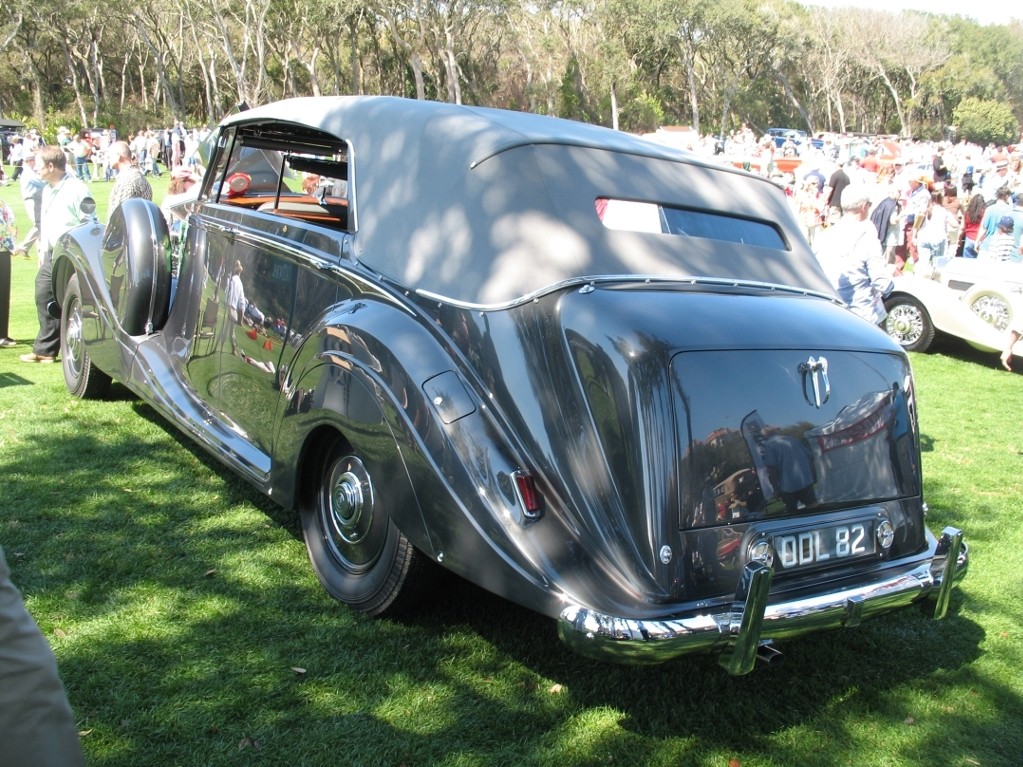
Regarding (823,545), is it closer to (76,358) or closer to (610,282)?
(610,282)

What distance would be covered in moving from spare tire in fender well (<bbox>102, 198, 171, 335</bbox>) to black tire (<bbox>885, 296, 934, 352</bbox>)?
28.0ft

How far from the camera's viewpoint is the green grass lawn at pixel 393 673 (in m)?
3.17

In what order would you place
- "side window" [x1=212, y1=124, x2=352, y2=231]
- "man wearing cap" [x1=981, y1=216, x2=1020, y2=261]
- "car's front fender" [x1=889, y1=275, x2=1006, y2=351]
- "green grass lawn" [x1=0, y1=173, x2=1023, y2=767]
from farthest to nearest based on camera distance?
"man wearing cap" [x1=981, y1=216, x2=1020, y2=261] → "car's front fender" [x1=889, y1=275, x2=1006, y2=351] → "side window" [x1=212, y1=124, x2=352, y2=231] → "green grass lawn" [x1=0, y1=173, x2=1023, y2=767]

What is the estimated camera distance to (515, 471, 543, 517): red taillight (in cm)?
315

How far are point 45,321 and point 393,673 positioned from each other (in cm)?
569

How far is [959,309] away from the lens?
10.9 m

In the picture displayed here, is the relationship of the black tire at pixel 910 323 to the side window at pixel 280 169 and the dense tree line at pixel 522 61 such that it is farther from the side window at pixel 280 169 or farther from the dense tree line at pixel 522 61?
the dense tree line at pixel 522 61

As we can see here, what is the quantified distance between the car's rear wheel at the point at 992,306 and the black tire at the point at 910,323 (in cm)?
57

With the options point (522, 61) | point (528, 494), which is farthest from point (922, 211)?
point (522, 61)

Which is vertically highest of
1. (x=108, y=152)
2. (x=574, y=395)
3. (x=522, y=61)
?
(x=522, y=61)

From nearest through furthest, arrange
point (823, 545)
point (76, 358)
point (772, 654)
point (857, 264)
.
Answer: point (823, 545), point (772, 654), point (76, 358), point (857, 264)

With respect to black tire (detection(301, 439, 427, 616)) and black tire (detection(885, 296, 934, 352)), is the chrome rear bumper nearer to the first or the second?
black tire (detection(301, 439, 427, 616))

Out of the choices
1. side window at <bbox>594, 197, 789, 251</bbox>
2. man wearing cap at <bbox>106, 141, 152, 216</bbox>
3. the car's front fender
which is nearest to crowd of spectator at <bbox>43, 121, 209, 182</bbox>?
man wearing cap at <bbox>106, 141, 152, 216</bbox>

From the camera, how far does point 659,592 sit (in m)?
3.00
